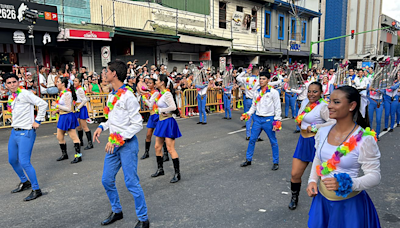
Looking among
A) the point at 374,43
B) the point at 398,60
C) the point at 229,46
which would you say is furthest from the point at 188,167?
the point at 374,43

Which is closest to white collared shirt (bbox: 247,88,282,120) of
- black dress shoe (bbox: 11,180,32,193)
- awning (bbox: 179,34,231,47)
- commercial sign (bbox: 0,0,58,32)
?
black dress shoe (bbox: 11,180,32,193)

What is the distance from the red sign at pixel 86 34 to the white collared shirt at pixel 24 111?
9.18 m

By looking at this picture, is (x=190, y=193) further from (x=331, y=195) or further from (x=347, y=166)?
(x=347, y=166)

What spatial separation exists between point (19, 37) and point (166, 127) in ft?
34.1

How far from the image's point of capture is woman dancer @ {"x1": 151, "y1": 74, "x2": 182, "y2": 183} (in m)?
5.72

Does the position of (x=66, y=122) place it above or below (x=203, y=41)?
below

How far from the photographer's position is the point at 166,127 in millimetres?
5785

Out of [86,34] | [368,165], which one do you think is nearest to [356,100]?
[368,165]

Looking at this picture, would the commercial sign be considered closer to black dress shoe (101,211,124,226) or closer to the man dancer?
the man dancer

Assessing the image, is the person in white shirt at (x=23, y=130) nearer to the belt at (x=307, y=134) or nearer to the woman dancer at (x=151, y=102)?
the woman dancer at (x=151, y=102)

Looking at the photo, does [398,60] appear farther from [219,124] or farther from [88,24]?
[88,24]

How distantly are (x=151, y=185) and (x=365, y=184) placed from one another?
3.92 m

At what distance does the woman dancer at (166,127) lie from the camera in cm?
572

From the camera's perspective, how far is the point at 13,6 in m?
12.3
